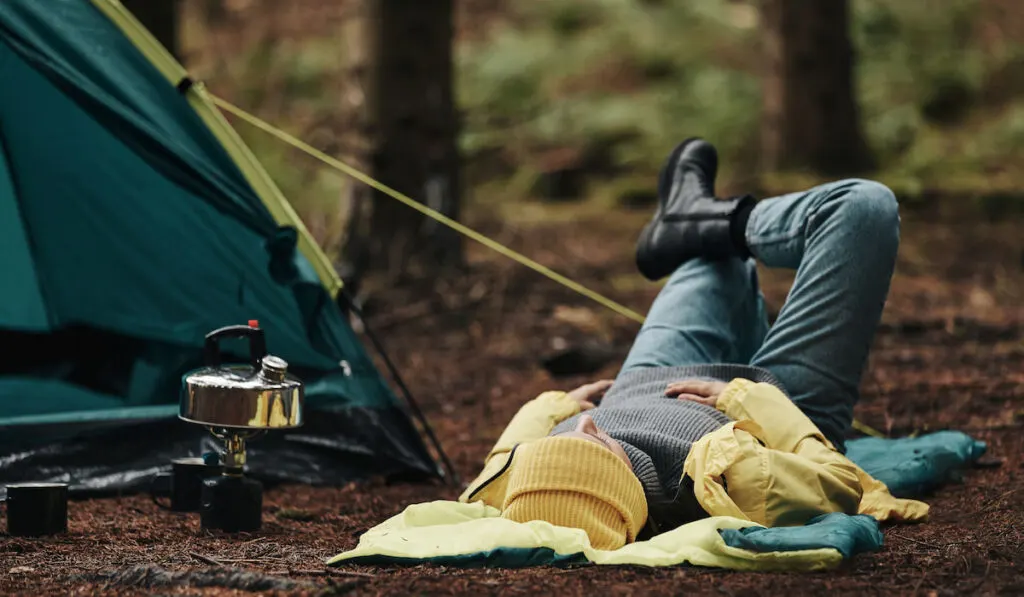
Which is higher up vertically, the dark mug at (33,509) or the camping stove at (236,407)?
the camping stove at (236,407)

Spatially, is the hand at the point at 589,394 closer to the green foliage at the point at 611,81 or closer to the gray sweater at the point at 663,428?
the gray sweater at the point at 663,428

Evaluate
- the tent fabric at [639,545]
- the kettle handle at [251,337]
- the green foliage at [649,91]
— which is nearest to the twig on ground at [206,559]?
the tent fabric at [639,545]

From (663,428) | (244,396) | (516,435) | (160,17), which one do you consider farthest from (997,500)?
(160,17)

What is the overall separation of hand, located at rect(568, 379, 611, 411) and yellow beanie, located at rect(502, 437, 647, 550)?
775mm

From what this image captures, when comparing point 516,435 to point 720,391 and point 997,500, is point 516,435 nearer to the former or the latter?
point 720,391

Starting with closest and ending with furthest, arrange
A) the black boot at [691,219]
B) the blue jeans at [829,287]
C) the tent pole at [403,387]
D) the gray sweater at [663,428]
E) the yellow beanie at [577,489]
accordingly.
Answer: the yellow beanie at [577,489] < the gray sweater at [663,428] < the blue jeans at [829,287] < the black boot at [691,219] < the tent pole at [403,387]

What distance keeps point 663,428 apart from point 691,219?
89cm

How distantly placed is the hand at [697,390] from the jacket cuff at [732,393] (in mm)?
42

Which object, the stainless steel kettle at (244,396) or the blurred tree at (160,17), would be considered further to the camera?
the blurred tree at (160,17)

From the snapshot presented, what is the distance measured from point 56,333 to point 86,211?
54 cm

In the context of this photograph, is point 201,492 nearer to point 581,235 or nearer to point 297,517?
point 297,517

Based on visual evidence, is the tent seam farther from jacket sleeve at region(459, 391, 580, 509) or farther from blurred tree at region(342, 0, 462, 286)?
blurred tree at region(342, 0, 462, 286)

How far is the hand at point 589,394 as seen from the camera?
3643 millimetres

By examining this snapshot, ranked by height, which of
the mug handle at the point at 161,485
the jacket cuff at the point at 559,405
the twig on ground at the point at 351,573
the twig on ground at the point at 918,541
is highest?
the jacket cuff at the point at 559,405
